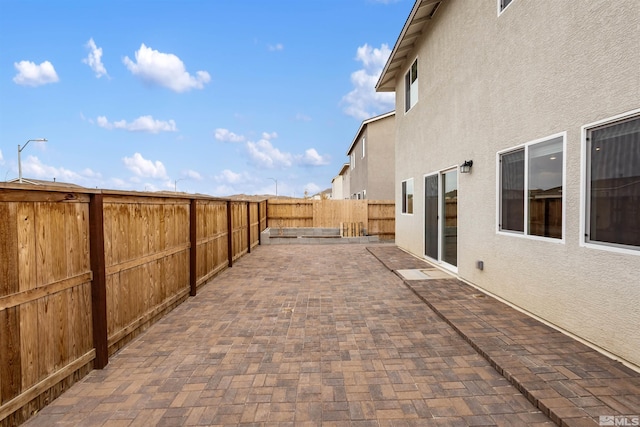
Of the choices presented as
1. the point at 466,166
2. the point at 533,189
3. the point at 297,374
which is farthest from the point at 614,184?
the point at 297,374

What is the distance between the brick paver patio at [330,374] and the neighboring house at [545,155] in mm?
636

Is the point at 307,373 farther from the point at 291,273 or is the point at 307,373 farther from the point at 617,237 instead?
the point at 291,273

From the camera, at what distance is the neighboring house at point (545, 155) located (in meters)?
3.11

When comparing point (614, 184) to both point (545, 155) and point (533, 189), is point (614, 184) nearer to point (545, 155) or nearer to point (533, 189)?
point (545, 155)

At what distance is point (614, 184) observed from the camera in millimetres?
3230

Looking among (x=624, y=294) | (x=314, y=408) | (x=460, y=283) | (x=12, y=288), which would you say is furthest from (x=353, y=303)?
(x=12, y=288)

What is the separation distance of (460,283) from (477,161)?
2.29 meters

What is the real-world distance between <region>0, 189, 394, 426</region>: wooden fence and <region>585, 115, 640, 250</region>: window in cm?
511

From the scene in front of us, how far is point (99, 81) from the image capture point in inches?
788

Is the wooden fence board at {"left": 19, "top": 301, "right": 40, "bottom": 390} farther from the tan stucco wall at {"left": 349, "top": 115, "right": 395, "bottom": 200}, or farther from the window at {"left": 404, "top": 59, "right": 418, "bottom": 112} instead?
the tan stucco wall at {"left": 349, "top": 115, "right": 395, "bottom": 200}

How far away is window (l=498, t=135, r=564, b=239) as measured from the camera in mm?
3977

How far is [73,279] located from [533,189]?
5.46 metres

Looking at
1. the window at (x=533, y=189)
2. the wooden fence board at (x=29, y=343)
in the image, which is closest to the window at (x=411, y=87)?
the window at (x=533, y=189)

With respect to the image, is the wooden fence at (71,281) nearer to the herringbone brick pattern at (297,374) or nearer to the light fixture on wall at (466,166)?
the herringbone brick pattern at (297,374)
